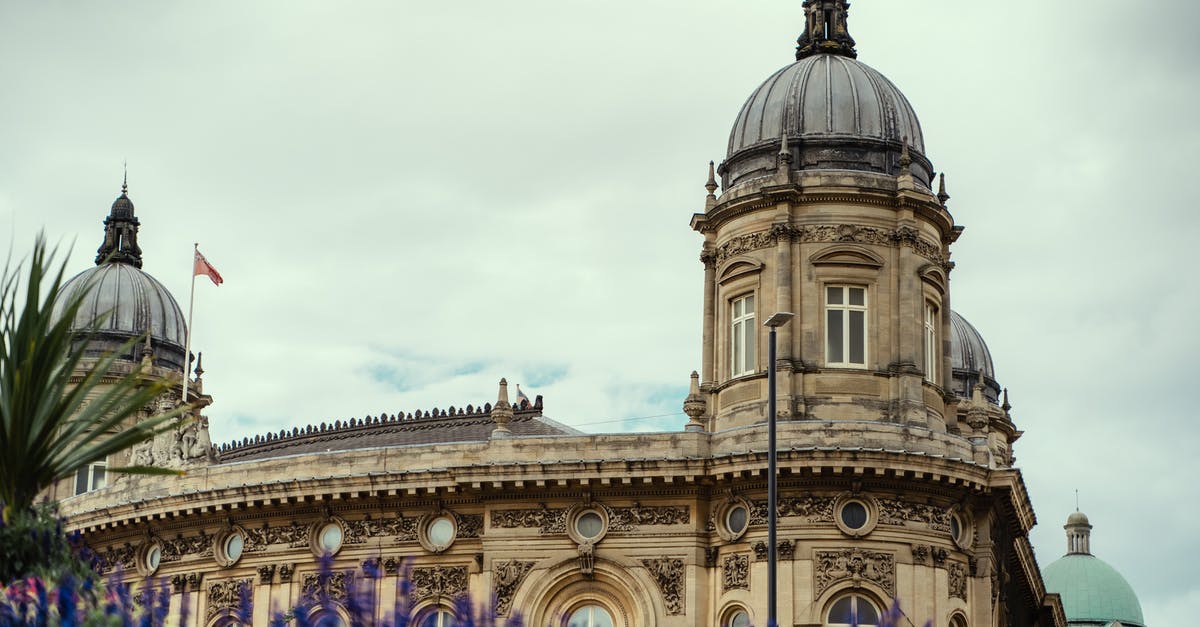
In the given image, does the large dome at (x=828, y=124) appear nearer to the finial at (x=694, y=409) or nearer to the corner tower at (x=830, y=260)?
the corner tower at (x=830, y=260)

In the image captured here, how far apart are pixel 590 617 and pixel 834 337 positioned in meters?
8.90

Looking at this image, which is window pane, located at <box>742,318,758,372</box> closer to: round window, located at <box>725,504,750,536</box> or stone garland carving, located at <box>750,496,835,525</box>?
round window, located at <box>725,504,750,536</box>

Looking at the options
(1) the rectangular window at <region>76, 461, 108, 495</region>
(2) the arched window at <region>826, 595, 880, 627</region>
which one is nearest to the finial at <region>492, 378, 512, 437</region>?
(2) the arched window at <region>826, 595, 880, 627</region>

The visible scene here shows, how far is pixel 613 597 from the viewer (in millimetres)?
45438

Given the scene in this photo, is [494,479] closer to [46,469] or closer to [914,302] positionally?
[914,302]

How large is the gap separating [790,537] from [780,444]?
2134 mm

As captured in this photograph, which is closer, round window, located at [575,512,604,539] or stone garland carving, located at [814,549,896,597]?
stone garland carving, located at [814,549,896,597]

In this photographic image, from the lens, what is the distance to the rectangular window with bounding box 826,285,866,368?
46156 millimetres

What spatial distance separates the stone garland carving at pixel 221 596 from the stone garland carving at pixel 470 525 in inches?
246

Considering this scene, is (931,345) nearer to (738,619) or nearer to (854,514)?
(854,514)

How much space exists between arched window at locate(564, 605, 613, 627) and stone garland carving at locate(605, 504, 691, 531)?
204 centimetres

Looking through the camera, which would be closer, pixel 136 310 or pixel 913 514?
pixel 913 514

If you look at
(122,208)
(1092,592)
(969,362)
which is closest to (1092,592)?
(1092,592)

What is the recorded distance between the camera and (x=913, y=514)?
145 feet
